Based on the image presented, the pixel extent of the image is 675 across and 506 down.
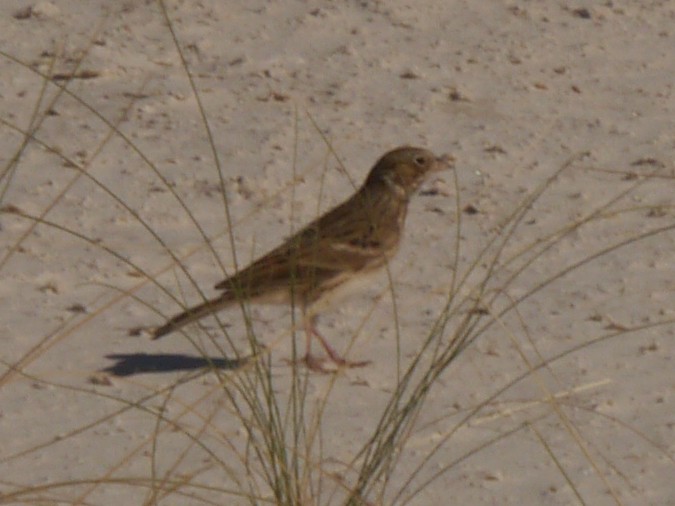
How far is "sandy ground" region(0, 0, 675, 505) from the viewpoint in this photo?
6.74 meters

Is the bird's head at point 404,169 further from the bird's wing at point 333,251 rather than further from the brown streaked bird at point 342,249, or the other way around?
the bird's wing at point 333,251

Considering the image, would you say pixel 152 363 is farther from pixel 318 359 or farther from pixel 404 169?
pixel 404 169

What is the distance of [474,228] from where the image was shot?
350 inches

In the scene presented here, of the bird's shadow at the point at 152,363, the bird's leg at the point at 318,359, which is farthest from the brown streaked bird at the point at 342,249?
the bird's shadow at the point at 152,363

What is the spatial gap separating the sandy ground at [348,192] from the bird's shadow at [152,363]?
0.05 meters

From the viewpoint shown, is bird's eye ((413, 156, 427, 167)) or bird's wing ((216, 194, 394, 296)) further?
bird's eye ((413, 156, 427, 167))

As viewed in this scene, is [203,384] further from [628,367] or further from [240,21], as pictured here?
[240,21]

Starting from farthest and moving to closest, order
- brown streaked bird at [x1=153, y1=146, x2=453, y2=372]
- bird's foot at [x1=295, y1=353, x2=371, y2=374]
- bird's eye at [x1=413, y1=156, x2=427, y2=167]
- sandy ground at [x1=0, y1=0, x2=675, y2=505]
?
bird's eye at [x1=413, y1=156, x2=427, y2=167] < bird's foot at [x1=295, y1=353, x2=371, y2=374] < brown streaked bird at [x1=153, y1=146, x2=453, y2=372] < sandy ground at [x1=0, y1=0, x2=675, y2=505]

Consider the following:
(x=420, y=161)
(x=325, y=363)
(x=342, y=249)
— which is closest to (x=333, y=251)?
(x=342, y=249)

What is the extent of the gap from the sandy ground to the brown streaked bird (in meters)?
0.19

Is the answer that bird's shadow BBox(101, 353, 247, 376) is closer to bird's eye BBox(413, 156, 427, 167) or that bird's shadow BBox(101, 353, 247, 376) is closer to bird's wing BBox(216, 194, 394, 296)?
bird's wing BBox(216, 194, 394, 296)

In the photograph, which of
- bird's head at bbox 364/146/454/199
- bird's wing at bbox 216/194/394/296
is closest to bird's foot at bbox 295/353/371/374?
bird's wing at bbox 216/194/394/296

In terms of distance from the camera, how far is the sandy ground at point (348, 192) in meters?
6.74

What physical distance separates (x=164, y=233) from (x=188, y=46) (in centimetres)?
198
